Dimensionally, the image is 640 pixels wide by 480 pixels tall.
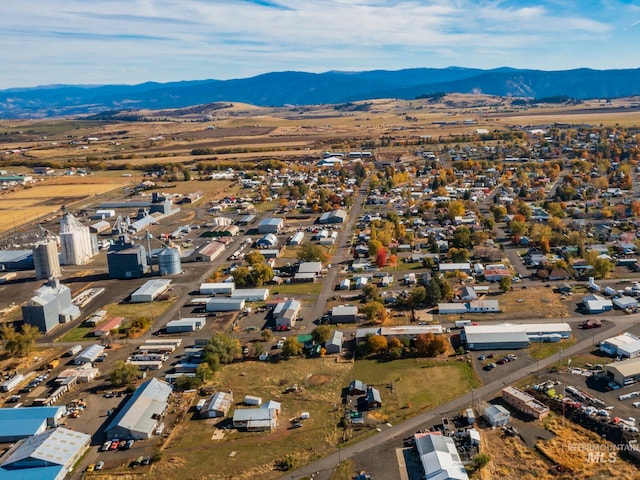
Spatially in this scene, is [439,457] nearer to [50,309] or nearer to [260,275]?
[260,275]

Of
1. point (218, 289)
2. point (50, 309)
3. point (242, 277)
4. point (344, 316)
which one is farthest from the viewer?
point (242, 277)

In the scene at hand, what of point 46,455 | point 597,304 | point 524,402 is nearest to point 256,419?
point 46,455

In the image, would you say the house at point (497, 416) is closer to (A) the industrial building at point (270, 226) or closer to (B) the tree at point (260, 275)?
(B) the tree at point (260, 275)

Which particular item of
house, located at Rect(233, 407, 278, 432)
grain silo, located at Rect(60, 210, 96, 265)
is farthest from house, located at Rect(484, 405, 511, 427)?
grain silo, located at Rect(60, 210, 96, 265)

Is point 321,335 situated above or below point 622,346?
below

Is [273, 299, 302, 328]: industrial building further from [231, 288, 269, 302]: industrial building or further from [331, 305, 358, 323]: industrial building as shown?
[231, 288, 269, 302]: industrial building

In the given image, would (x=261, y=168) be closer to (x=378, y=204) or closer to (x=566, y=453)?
(x=378, y=204)
